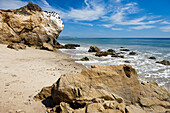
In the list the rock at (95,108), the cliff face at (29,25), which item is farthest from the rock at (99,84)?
the cliff face at (29,25)

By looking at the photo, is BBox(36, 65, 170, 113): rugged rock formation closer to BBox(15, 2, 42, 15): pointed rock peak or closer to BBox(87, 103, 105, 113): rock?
BBox(87, 103, 105, 113): rock

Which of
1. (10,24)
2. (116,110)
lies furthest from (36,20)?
(116,110)

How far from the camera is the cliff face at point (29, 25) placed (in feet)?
69.9

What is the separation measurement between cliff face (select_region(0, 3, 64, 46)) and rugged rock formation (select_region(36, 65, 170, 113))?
21.8m

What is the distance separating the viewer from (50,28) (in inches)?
1046

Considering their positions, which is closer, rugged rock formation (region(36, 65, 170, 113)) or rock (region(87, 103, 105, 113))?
rock (region(87, 103, 105, 113))

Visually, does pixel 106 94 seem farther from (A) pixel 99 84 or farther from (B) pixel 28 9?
(B) pixel 28 9

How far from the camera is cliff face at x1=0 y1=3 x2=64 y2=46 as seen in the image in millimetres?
21292

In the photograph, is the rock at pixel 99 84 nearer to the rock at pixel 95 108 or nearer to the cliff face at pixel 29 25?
the rock at pixel 95 108

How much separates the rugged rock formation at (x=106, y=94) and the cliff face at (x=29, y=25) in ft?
71.6

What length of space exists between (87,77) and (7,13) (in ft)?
83.4

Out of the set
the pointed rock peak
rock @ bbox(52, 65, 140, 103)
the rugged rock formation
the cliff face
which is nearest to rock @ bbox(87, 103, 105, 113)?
the rugged rock formation

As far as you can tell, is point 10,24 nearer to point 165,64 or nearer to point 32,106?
point 32,106

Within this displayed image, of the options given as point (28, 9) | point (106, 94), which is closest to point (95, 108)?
point (106, 94)
